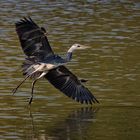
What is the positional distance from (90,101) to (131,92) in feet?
4.64

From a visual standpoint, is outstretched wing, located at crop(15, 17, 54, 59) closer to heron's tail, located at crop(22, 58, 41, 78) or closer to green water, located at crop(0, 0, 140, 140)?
heron's tail, located at crop(22, 58, 41, 78)

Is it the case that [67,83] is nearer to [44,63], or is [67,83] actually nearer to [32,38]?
[44,63]

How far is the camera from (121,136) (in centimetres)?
1214

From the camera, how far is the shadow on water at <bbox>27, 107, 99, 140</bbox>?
12125 millimetres

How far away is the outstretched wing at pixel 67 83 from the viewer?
579 inches

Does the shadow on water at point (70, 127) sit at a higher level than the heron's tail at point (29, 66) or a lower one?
lower

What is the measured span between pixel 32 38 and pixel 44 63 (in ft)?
1.69

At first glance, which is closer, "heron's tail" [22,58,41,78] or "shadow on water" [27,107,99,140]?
"shadow on water" [27,107,99,140]

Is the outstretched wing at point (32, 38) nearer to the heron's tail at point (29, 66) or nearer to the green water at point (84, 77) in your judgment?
the heron's tail at point (29, 66)

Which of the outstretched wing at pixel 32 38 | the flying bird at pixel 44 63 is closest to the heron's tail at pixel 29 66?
the flying bird at pixel 44 63

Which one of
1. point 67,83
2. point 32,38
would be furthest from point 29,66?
point 67,83

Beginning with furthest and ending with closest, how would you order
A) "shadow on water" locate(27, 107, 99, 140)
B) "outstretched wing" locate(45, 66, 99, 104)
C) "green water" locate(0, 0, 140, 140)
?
1. "outstretched wing" locate(45, 66, 99, 104)
2. "green water" locate(0, 0, 140, 140)
3. "shadow on water" locate(27, 107, 99, 140)

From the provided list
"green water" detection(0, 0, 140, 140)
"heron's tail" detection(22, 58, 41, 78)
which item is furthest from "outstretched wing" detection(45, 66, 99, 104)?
"heron's tail" detection(22, 58, 41, 78)

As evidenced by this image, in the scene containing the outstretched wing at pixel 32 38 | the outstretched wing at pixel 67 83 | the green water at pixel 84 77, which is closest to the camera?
the green water at pixel 84 77
